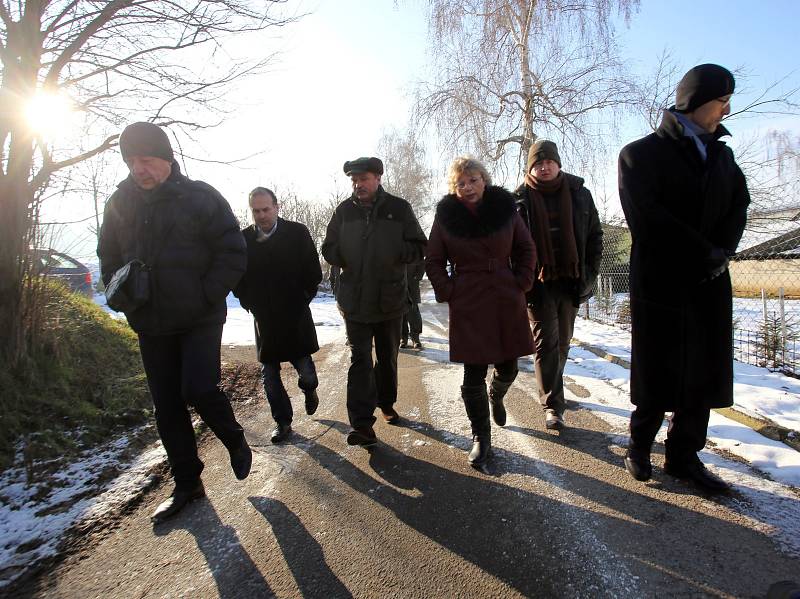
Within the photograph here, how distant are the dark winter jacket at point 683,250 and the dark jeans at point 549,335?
3.37 ft

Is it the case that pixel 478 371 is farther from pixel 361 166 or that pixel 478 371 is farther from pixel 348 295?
pixel 361 166

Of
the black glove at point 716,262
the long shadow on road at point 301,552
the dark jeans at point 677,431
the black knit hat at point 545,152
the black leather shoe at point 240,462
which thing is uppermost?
the black knit hat at point 545,152

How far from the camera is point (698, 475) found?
243 cm

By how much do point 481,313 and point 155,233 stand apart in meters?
1.99

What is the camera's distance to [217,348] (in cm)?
263

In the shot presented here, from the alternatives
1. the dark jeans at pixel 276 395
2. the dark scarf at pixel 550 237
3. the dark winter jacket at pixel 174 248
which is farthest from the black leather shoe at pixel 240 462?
the dark scarf at pixel 550 237

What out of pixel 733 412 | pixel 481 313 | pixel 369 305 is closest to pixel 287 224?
pixel 369 305

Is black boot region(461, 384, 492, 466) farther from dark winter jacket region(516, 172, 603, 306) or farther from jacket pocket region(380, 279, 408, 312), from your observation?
dark winter jacket region(516, 172, 603, 306)

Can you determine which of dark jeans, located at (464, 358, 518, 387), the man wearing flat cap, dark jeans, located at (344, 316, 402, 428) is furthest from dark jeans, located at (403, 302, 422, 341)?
dark jeans, located at (464, 358, 518, 387)

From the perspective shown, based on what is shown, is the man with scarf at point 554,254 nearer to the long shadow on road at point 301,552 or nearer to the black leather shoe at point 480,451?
the black leather shoe at point 480,451

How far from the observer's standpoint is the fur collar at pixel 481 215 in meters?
2.84

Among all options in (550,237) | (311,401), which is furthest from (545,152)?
(311,401)

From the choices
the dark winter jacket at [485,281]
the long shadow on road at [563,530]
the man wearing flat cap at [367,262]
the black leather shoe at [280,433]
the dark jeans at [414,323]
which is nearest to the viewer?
the long shadow on road at [563,530]

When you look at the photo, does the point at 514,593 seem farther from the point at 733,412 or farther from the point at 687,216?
the point at 733,412
